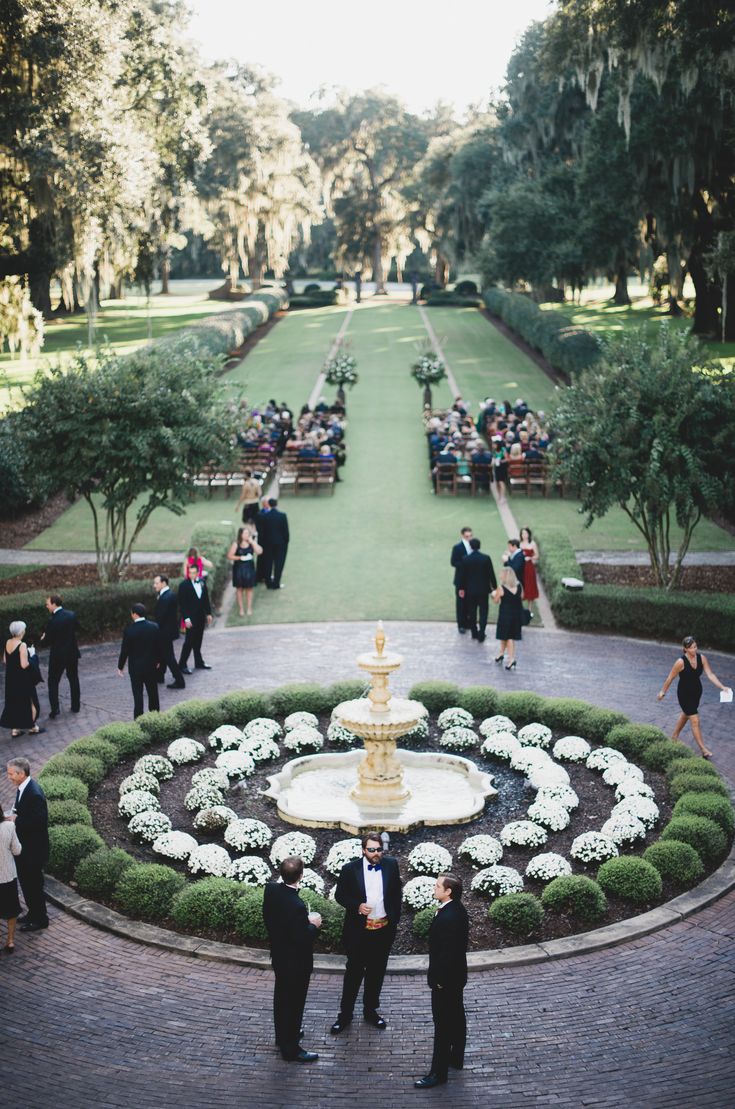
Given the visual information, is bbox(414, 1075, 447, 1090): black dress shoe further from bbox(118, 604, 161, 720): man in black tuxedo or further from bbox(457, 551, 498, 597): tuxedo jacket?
bbox(457, 551, 498, 597): tuxedo jacket

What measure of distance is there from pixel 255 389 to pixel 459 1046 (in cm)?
3823

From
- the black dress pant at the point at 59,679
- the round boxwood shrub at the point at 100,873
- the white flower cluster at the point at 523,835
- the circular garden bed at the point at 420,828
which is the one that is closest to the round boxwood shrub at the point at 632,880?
the circular garden bed at the point at 420,828

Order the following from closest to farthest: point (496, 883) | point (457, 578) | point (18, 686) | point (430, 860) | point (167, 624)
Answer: point (496, 883) → point (430, 860) → point (18, 686) → point (167, 624) → point (457, 578)

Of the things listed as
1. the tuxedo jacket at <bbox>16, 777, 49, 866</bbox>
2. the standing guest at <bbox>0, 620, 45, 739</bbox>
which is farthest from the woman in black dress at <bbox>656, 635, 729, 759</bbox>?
the standing guest at <bbox>0, 620, 45, 739</bbox>

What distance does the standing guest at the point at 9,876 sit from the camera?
30.8ft

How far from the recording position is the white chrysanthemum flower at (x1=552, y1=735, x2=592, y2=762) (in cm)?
1349

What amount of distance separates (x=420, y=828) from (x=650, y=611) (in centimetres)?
798

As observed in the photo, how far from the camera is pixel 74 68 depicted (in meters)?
32.0

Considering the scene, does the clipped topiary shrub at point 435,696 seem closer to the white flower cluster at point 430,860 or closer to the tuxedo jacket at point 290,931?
the white flower cluster at point 430,860

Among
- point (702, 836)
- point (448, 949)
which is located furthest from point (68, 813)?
point (702, 836)

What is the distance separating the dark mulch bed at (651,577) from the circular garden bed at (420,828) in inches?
274

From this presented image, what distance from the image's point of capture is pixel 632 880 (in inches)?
403

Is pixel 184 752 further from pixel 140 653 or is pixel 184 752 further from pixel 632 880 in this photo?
pixel 632 880

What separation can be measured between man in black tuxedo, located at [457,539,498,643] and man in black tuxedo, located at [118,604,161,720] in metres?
5.54
